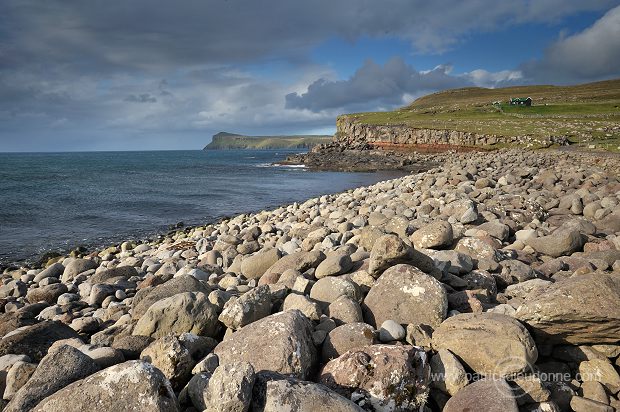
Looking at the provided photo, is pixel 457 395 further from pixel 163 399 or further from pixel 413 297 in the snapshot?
pixel 163 399

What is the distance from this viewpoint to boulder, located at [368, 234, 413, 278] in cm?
565

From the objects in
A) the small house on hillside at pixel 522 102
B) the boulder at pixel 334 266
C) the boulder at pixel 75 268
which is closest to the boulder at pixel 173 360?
the boulder at pixel 334 266

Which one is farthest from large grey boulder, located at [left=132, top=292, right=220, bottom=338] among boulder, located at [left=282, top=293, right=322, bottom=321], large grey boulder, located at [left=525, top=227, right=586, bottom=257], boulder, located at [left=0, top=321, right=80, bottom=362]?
large grey boulder, located at [left=525, top=227, right=586, bottom=257]

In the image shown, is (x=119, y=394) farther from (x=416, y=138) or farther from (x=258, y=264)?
(x=416, y=138)

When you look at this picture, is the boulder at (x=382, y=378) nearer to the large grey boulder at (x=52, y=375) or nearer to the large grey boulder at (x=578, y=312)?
the large grey boulder at (x=578, y=312)

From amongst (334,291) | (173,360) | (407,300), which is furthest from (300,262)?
(173,360)

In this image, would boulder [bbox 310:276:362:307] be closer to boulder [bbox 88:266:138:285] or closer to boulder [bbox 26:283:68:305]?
boulder [bbox 88:266:138:285]

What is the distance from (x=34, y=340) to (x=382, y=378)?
485 centimetres

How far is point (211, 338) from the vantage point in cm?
480

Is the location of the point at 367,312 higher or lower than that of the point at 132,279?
higher

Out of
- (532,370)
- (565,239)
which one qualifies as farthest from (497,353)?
(565,239)

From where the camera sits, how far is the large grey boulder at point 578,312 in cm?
421

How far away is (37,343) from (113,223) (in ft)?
61.5

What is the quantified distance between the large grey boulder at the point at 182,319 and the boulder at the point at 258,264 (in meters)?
3.38
